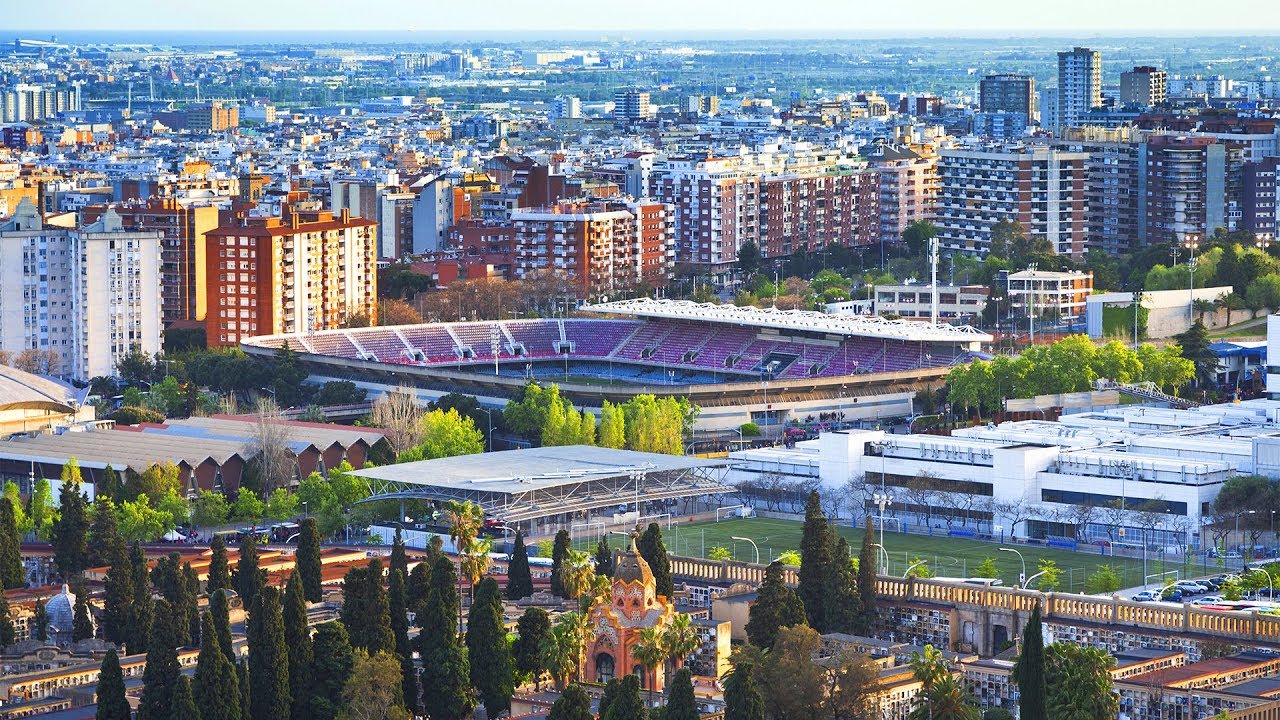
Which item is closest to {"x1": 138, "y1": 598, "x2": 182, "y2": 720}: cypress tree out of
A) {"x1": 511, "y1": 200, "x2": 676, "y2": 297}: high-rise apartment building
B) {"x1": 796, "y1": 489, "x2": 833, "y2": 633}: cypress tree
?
{"x1": 796, "y1": 489, "x2": 833, "y2": 633}: cypress tree

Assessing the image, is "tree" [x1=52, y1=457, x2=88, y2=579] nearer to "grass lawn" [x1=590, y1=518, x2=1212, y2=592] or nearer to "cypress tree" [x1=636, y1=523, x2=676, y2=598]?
"grass lawn" [x1=590, y1=518, x2=1212, y2=592]

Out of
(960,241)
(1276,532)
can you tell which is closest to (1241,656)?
(1276,532)

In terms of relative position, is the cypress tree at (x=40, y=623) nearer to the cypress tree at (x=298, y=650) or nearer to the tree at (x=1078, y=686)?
the cypress tree at (x=298, y=650)

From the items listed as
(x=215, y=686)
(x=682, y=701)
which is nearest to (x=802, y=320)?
(x=215, y=686)

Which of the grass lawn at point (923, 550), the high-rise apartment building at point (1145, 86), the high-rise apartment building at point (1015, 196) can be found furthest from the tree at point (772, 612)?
the high-rise apartment building at point (1145, 86)

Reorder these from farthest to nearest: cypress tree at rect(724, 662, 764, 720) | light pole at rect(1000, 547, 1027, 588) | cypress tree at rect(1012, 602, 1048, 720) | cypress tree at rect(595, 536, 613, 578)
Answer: light pole at rect(1000, 547, 1027, 588) → cypress tree at rect(595, 536, 613, 578) → cypress tree at rect(1012, 602, 1048, 720) → cypress tree at rect(724, 662, 764, 720)

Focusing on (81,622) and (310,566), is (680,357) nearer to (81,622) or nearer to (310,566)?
(310,566)
